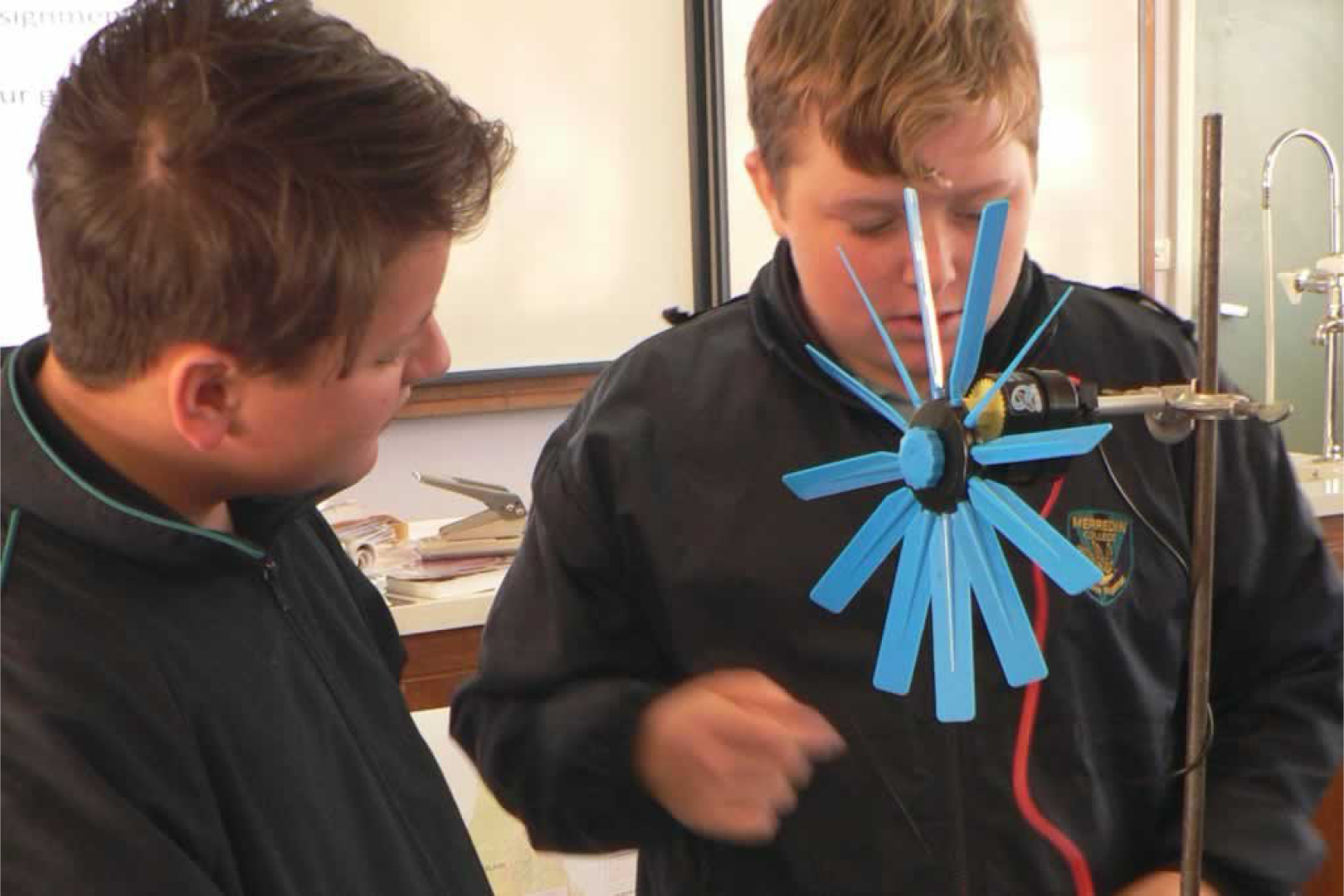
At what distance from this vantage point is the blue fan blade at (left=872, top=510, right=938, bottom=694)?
0.63m

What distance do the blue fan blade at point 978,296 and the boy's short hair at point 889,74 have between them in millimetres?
290

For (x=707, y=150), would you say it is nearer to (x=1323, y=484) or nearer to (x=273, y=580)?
(x=1323, y=484)

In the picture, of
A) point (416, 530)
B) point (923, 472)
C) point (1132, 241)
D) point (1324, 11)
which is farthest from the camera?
point (1324, 11)

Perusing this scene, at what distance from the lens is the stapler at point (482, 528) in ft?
7.00

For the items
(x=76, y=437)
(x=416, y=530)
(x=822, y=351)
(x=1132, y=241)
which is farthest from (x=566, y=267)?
(x=76, y=437)

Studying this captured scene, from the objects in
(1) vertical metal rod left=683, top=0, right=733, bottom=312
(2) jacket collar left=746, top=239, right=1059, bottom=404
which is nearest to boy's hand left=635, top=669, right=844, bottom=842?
(2) jacket collar left=746, top=239, right=1059, bottom=404

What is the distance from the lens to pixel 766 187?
101 centimetres

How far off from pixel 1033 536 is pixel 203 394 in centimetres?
46

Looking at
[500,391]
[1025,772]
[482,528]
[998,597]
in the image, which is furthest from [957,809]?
[500,391]

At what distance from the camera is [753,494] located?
0.98 m

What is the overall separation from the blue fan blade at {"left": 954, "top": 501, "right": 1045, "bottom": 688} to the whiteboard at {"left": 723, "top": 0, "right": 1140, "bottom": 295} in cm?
326

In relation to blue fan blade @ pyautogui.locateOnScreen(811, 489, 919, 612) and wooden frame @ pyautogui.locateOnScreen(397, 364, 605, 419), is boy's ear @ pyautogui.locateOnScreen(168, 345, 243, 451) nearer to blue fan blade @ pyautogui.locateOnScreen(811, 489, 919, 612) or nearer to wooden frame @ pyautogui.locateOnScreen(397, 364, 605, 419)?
blue fan blade @ pyautogui.locateOnScreen(811, 489, 919, 612)

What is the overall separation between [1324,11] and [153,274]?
437 cm

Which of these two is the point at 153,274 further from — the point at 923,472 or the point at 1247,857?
the point at 1247,857
